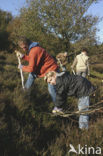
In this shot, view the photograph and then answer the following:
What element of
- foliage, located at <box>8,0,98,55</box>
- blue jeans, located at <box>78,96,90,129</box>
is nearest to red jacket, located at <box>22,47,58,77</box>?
blue jeans, located at <box>78,96,90,129</box>

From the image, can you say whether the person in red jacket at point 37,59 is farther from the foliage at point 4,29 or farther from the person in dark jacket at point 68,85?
the foliage at point 4,29

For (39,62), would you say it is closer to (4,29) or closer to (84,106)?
(84,106)

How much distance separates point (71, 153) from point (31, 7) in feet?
51.7

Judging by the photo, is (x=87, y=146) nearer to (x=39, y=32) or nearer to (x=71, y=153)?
(x=71, y=153)

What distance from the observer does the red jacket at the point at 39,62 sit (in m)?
3.49

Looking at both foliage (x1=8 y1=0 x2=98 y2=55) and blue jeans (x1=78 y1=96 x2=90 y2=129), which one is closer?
blue jeans (x1=78 y1=96 x2=90 y2=129)

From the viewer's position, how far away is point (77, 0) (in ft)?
50.6

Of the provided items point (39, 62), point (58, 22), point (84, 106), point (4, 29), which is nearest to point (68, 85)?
point (84, 106)

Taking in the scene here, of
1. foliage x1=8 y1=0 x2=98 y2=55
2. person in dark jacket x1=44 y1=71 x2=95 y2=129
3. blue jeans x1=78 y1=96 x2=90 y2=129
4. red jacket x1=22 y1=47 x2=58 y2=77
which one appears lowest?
blue jeans x1=78 y1=96 x2=90 y2=129

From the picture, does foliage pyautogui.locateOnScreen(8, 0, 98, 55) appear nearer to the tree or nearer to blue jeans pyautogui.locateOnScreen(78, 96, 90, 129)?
the tree

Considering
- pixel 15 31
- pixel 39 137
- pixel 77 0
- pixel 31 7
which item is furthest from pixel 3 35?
pixel 39 137

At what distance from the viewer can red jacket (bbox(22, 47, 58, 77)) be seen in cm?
349

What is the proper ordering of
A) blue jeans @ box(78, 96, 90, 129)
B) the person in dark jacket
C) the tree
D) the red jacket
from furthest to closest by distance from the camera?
1. the tree
2. the red jacket
3. blue jeans @ box(78, 96, 90, 129)
4. the person in dark jacket

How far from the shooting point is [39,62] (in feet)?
11.9
